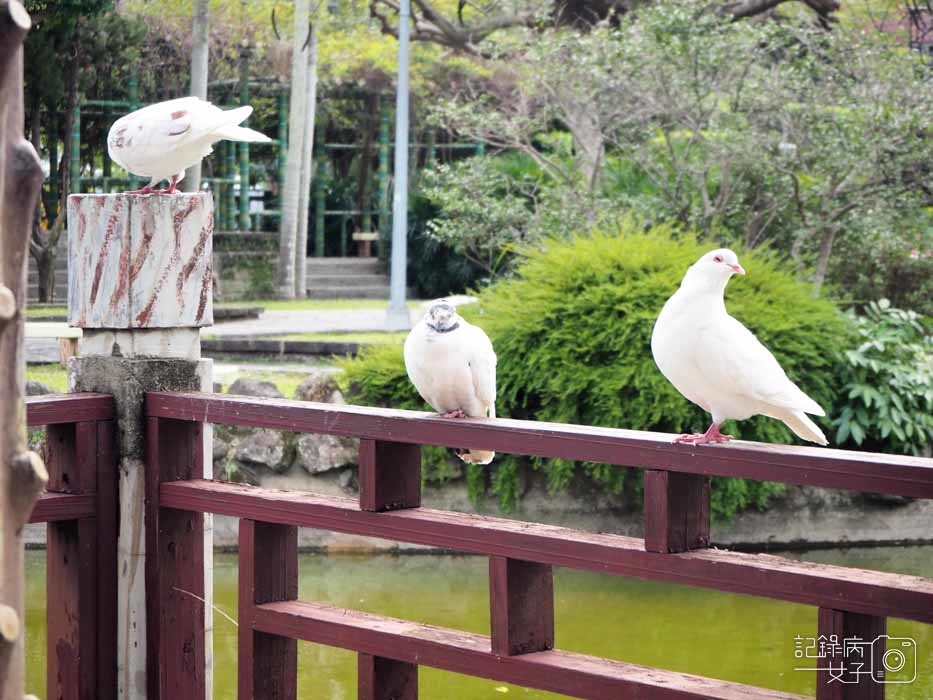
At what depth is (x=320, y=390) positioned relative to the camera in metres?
8.00

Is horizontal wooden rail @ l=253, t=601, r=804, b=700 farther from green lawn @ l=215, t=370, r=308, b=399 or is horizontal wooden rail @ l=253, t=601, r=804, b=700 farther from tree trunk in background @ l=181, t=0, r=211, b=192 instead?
tree trunk in background @ l=181, t=0, r=211, b=192

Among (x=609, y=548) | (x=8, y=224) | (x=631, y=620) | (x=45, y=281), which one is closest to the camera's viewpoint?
(x=8, y=224)

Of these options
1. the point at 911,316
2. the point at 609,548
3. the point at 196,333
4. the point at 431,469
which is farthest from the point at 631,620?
the point at 609,548

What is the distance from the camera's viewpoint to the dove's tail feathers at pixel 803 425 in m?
2.48

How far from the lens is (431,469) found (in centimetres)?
783

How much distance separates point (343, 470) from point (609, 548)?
5.93 metres

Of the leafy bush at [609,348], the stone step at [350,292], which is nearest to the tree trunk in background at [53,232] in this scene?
the stone step at [350,292]

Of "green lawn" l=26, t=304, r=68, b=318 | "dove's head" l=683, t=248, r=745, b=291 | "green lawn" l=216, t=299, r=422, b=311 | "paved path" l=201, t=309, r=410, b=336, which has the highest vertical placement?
"dove's head" l=683, t=248, r=745, b=291

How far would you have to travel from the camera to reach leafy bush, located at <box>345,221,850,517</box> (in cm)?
755

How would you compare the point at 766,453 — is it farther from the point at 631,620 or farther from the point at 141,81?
the point at 141,81

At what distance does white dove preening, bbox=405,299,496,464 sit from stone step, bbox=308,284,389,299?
15.8 m

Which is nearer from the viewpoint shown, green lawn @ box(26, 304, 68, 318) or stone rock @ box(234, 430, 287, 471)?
stone rock @ box(234, 430, 287, 471)

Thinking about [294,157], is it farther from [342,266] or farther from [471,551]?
[471,551]

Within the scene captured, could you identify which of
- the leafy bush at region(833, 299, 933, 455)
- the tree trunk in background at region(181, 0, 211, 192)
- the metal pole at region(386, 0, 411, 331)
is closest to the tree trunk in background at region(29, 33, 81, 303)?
the tree trunk in background at region(181, 0, 211, 192)
